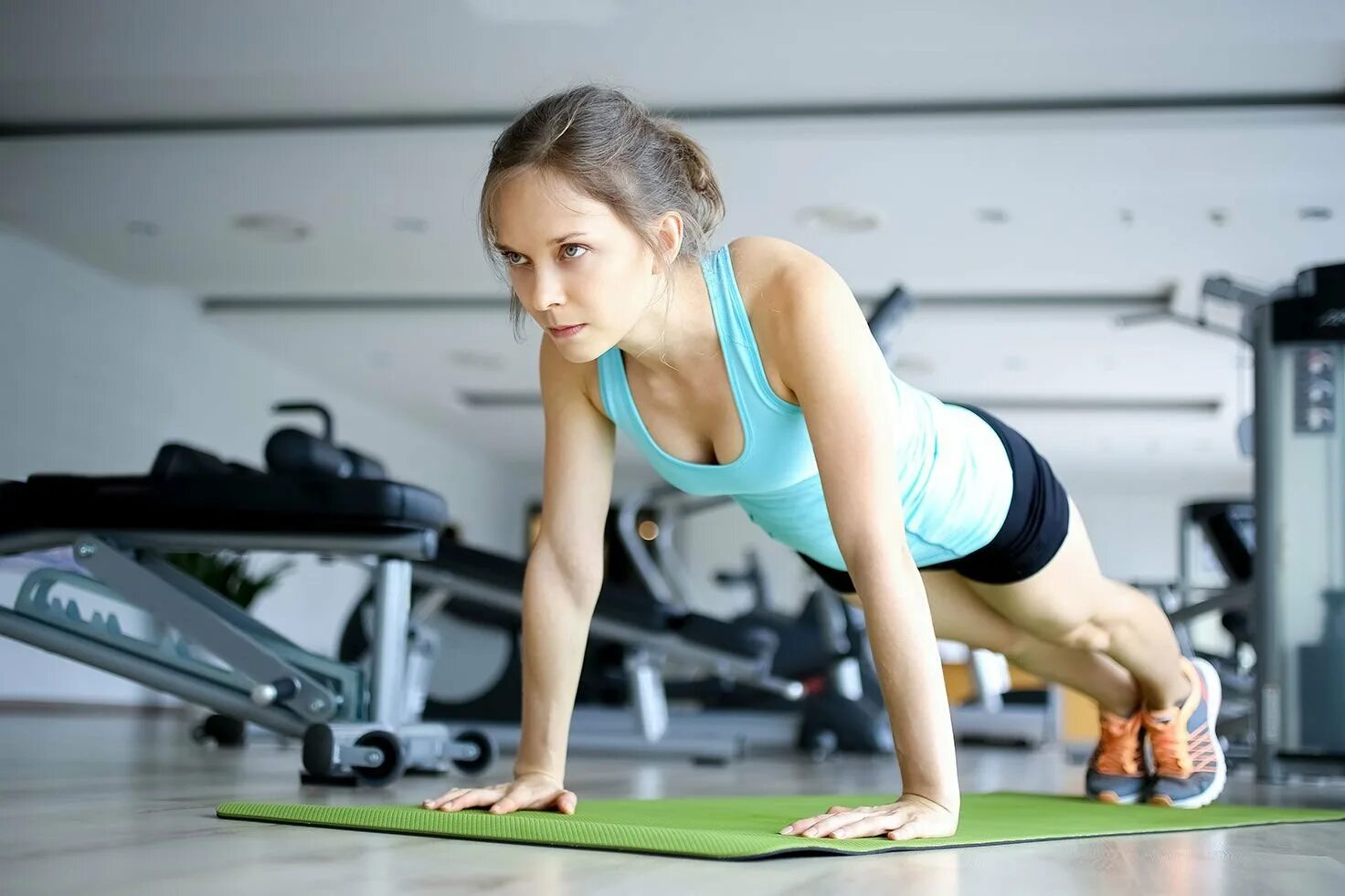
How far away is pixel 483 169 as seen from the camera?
16.3ft

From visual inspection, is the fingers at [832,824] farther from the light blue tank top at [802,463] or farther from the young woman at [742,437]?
the light blue tank top at [802,463]

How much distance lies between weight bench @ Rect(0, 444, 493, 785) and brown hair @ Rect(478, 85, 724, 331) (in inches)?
40.0

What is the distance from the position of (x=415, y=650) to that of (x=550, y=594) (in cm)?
223

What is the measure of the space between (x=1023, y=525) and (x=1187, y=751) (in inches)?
23.6

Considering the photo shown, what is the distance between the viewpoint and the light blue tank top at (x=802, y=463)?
5.02 feet

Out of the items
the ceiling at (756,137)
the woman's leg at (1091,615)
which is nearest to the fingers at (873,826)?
the woman's leg at (1091,615)

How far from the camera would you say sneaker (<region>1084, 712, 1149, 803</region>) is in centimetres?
218

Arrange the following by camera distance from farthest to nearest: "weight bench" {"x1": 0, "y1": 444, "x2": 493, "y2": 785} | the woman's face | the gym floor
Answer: "weight bench" {"x1": 0, "y1": 444, "x2": 493, "y2": 785}, the woman's face, the gym floor

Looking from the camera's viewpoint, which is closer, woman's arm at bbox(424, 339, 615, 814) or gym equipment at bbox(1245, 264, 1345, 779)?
woman's arm at bbox(424, 339, 615, 814)

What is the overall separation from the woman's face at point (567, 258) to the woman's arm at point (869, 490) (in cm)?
20

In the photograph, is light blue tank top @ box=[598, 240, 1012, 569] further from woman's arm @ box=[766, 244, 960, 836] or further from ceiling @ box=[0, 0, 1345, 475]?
ceiling @ box=[0, 0, 1345, 475]

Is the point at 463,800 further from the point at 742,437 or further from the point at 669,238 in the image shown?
the point at 669,238

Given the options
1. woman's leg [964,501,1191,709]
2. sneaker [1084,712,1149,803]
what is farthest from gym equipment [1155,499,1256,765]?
woman's leg [964,501,1191,709]

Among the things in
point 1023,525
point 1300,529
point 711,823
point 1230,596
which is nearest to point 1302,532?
point 1300,529
